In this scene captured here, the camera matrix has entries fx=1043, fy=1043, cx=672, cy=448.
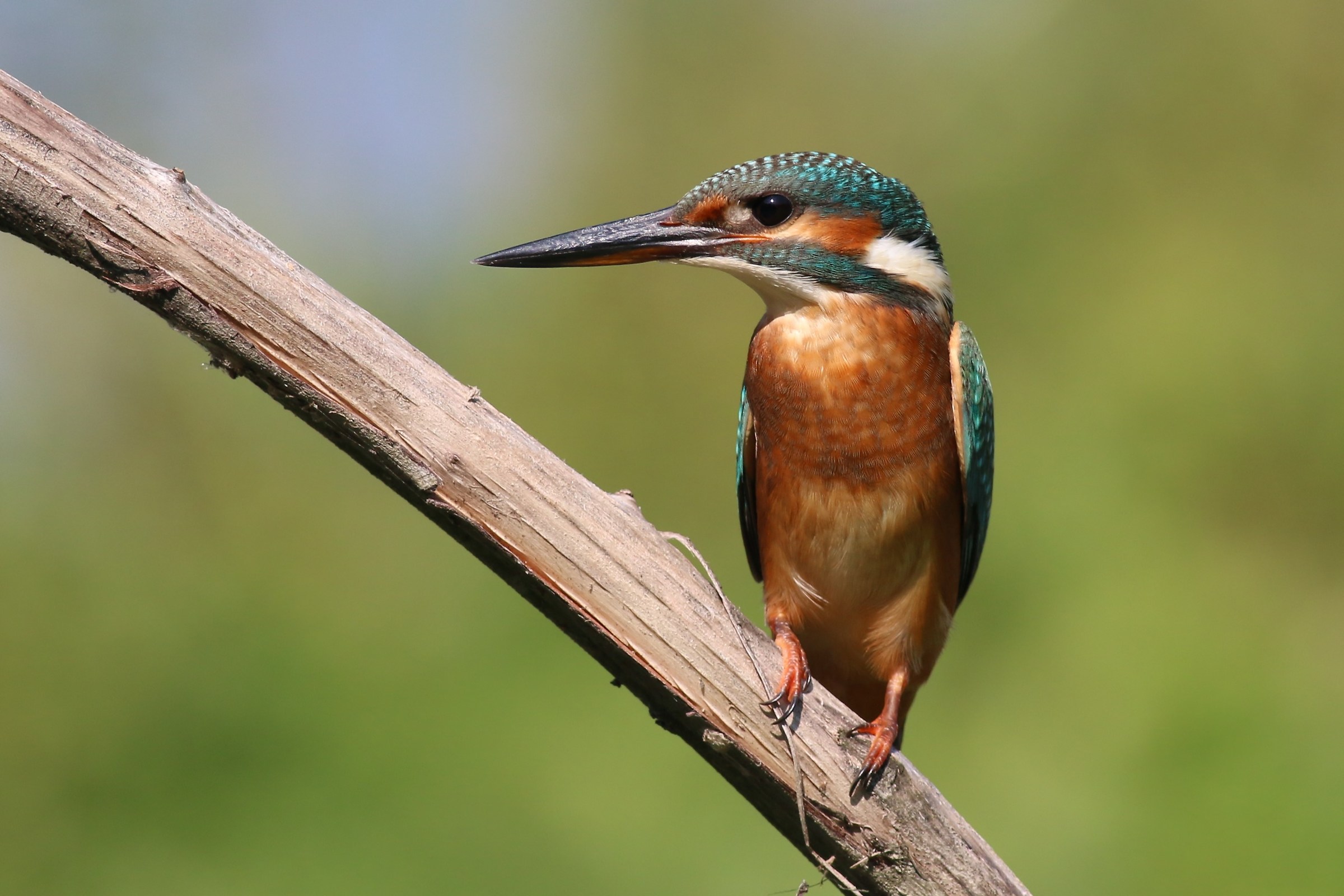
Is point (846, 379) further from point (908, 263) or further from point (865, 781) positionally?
point (865, 781)

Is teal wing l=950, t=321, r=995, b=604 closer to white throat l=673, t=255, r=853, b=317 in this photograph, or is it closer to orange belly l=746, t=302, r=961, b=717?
orange belly l=746, t=302, r=961, b=717

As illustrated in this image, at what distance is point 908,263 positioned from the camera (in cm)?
234

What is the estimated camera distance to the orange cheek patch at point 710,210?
222cm

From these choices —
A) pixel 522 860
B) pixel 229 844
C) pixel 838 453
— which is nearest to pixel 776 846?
pixel 522 860

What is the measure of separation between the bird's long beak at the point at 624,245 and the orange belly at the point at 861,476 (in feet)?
0.82

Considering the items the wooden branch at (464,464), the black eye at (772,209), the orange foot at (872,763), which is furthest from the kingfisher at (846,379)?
the wooden branch at (464,464)

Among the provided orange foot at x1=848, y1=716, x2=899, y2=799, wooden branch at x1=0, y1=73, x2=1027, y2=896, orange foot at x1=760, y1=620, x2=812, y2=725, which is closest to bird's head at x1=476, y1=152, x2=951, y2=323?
wooden branch at x1=0, y1=73, x2=1027, y2=896

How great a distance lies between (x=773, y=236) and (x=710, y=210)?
0.15 meters

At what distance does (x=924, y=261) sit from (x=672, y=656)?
116cm

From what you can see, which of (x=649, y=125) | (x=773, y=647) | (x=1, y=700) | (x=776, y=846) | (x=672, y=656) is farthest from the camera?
(x=649, y=125)

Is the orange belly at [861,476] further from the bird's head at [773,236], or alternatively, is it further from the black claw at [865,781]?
the black claw at [865,781]

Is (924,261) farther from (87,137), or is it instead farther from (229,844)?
(229,844)

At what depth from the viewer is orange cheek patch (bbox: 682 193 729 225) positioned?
2217 millimetres

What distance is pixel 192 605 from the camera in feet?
17.0
